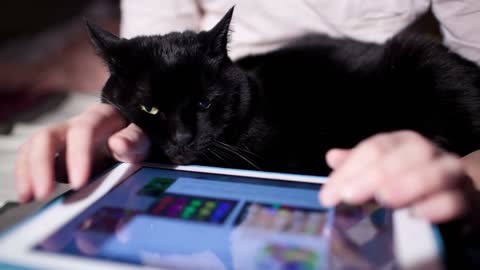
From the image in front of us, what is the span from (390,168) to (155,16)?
0.78m

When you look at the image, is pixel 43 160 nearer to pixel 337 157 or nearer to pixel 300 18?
pixel 337 157

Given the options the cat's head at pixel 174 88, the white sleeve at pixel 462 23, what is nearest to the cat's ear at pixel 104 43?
the cat's head at pixel 174 88

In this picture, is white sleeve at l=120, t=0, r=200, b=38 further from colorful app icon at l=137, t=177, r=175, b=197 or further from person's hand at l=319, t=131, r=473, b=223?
person's hand at l=319, t=131, r=473, b=223

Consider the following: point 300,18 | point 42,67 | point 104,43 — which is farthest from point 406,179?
point 42,67

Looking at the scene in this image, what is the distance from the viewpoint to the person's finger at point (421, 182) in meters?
0.38

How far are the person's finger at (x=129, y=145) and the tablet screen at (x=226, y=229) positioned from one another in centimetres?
7

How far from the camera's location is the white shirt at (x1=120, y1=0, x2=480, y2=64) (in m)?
0.88

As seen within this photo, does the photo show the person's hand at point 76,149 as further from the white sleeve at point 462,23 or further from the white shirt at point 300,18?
the white sleeve at point 462,23

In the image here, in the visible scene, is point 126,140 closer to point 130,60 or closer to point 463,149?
point 130,60

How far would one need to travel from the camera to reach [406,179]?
1.26 feet

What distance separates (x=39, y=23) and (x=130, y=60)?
2000mm

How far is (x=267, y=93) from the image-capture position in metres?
0.88

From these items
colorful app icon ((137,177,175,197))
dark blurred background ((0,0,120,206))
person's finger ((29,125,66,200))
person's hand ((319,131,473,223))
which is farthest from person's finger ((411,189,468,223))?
dark blurred background ((0,0,120,206))

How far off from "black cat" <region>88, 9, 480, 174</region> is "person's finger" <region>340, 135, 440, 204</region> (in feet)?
1.06
